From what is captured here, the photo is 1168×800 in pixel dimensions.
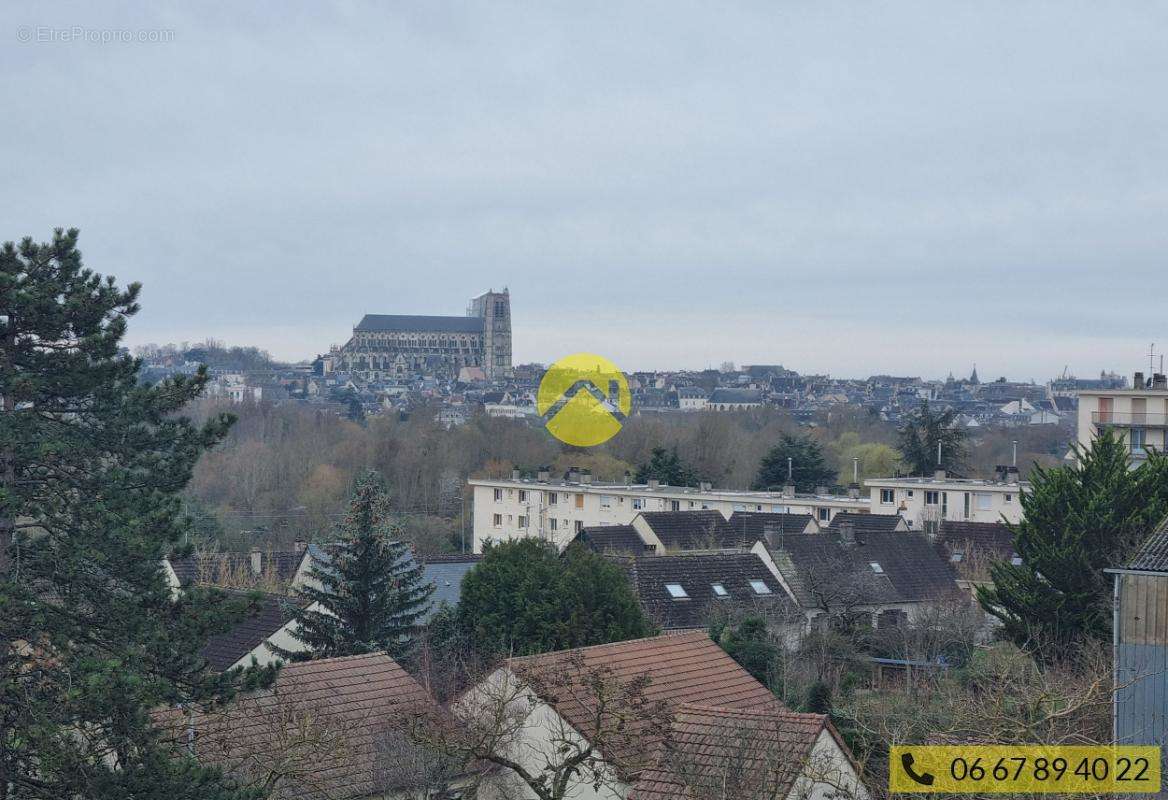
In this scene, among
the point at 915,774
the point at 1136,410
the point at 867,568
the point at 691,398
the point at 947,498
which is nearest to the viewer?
the point at 915,774

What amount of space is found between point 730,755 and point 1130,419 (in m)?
33.5

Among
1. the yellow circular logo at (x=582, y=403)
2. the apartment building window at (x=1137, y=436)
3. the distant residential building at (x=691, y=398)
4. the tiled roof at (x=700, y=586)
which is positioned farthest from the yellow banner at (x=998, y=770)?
the distant residential building at (x=691, y=398)

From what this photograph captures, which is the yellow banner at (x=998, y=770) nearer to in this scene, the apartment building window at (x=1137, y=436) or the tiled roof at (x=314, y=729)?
the tiled roof at (x=314, y=729)

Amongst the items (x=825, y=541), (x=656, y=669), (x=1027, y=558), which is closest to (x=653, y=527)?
(x=825, y=541)

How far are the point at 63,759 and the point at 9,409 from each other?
8.99 feet

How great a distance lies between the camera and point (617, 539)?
33500 millimetres

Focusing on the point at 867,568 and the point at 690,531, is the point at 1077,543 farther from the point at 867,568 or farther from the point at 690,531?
the point at 690,531

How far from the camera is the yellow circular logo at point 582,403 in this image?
7625 cm

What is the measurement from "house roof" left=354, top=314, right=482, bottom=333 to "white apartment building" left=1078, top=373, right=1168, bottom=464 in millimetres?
153242

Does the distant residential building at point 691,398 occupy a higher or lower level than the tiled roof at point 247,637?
higher

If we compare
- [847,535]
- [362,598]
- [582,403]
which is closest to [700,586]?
[847,535]

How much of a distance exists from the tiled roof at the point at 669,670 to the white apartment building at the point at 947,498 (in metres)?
28.2

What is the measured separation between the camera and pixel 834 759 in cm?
1209

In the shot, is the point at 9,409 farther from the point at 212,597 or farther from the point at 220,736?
the point at 220,736
